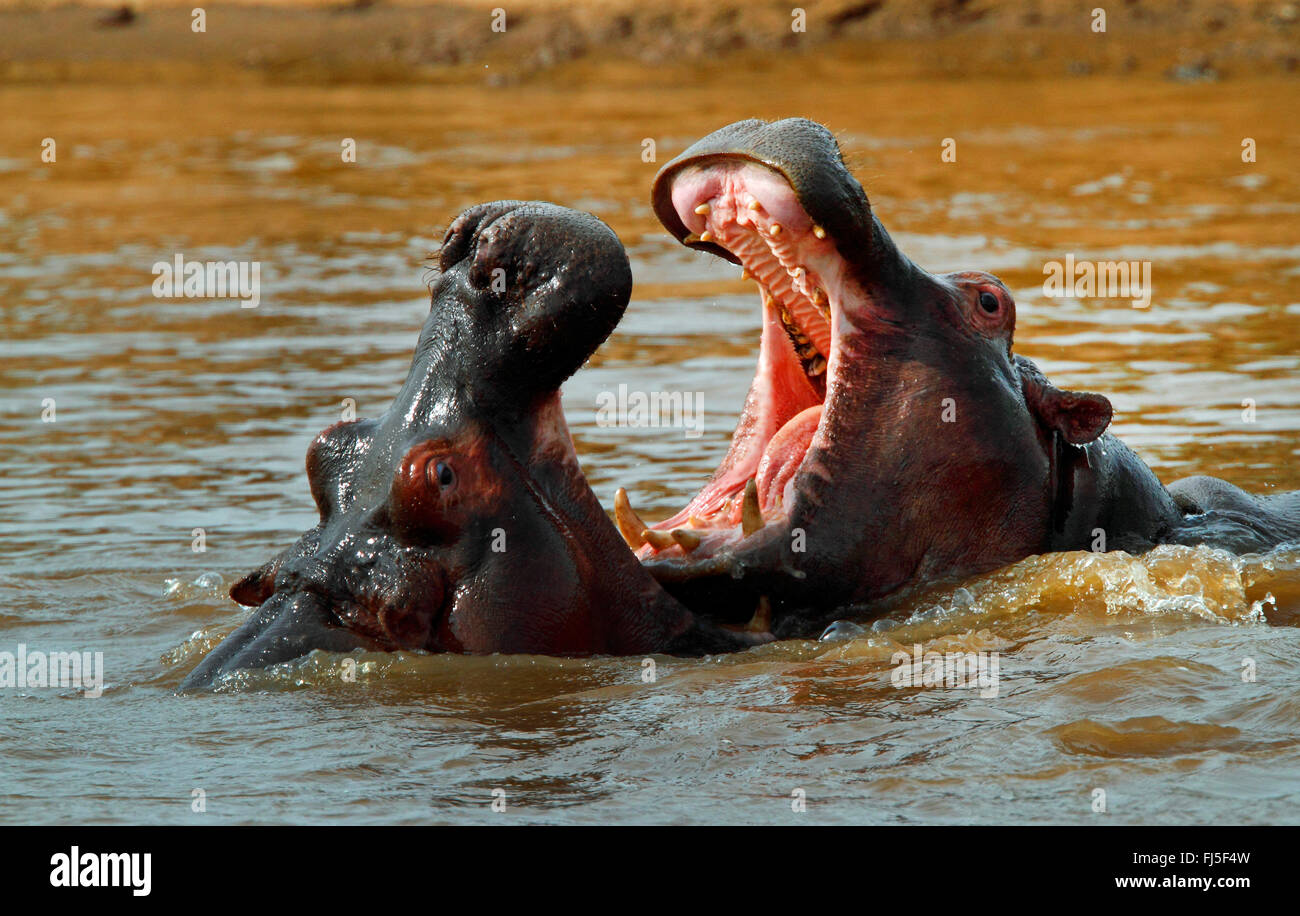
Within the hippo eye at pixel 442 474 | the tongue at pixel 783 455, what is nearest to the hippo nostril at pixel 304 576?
the hippo eye at pixel 442 474

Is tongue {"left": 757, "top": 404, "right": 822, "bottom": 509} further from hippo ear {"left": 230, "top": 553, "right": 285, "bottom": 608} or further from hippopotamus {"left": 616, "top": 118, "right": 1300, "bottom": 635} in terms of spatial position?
hippo ear {"left": 230, "top": 553, "right": 285, "bottom": 608}

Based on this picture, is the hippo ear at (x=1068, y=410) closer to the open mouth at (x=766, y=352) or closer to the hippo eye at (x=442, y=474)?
the open mouth at (x=766, y=352)

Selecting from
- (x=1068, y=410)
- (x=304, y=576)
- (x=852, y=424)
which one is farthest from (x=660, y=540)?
(x=1068, y=410)

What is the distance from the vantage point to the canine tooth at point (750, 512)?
196 inches

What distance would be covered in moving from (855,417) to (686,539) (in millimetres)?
555

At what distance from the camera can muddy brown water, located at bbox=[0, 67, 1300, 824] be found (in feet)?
14.1

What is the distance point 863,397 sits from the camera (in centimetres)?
515

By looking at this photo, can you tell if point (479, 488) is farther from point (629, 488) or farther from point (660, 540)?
point (629, 488)

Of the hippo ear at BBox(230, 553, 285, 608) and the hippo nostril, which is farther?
the hippo ear at BBox(230, 553, 285, 608)

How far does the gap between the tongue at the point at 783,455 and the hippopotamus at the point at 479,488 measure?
25.4 inches

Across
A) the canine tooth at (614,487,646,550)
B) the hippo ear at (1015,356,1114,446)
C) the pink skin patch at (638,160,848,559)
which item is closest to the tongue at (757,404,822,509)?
the pink skin patch at (638,160,848,559)

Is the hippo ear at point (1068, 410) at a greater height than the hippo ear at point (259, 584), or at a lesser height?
greater

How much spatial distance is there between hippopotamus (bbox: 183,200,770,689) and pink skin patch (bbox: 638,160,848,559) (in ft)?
1.68
